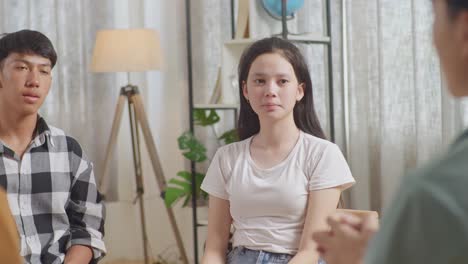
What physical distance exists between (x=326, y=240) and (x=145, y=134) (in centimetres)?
324

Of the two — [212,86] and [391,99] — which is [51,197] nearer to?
[391,99]

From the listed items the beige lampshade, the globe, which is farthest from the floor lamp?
the globe

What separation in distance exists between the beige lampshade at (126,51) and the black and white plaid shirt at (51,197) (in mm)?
1727

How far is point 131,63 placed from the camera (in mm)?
3998

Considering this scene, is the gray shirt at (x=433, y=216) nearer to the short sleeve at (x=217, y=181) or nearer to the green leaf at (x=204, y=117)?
the short sleeve at (x=217, y=181)

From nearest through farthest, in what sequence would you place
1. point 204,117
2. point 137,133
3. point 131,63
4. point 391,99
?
point 391,99, point 131,63, point 204,117, point 137,133

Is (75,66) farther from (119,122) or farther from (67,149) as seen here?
(67,149)

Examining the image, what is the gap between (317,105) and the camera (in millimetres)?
3994

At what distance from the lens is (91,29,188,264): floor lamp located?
4008 mm

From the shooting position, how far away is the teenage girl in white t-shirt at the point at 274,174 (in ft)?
7.12

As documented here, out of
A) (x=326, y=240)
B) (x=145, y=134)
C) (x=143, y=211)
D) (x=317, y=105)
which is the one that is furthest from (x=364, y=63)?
(x=326, y=240)

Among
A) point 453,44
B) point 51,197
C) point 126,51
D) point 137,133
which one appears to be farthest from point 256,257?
point 137,133

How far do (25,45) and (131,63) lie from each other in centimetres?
175

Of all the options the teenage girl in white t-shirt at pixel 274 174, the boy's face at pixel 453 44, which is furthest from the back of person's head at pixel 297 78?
the boy's face at pixel 453 44
